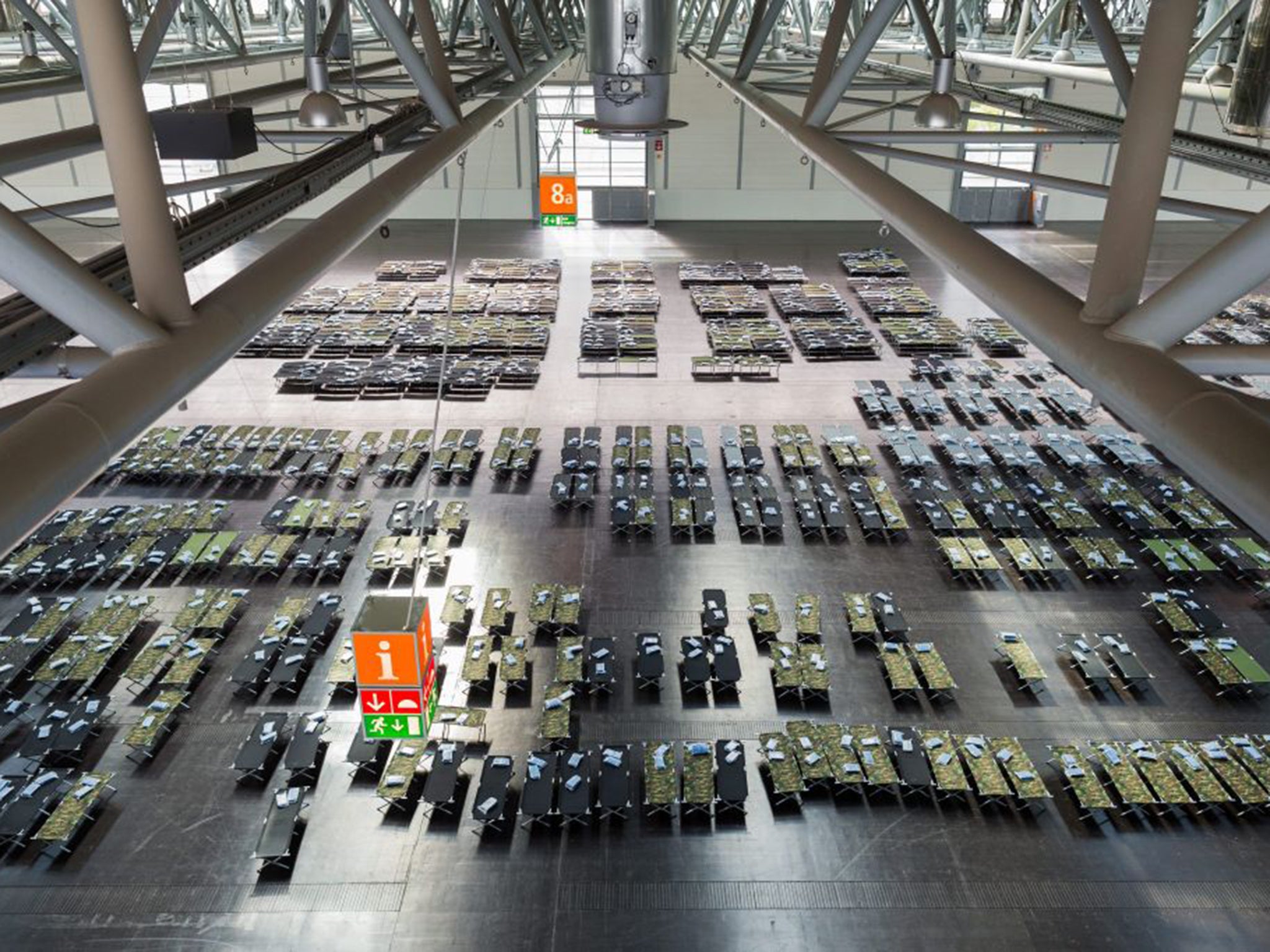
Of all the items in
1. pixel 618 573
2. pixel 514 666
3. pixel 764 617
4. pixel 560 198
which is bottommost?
pixel 618 573

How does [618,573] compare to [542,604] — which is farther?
[618,573]

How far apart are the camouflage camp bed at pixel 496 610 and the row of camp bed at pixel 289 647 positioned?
8.41 ft

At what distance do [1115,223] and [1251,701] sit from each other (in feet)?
45.3

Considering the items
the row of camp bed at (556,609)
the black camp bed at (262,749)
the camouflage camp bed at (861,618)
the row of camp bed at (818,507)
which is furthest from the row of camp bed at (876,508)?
the black camp bed at (262,749)

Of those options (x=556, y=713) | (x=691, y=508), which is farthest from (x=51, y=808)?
(x=691, y=508)

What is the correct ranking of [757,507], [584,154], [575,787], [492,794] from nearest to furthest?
[492,794], [575,787], [757,507], [584,154]

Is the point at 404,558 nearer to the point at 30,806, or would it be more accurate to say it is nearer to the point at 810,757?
the point at 30,806

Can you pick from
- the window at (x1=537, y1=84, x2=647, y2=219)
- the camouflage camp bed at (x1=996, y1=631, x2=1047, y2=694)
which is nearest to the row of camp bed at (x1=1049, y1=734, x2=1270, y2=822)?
the camouflage camp bed at (x1=996, y1=631, x2=1047, y2=694)

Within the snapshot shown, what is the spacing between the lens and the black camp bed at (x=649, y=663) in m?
14.3

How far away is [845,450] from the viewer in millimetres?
21578

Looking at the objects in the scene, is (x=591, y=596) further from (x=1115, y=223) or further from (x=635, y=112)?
(x=1115, y=223)

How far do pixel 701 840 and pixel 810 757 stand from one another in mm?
1974

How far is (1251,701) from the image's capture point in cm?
1416

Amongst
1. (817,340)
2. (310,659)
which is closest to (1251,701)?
(310,659)
